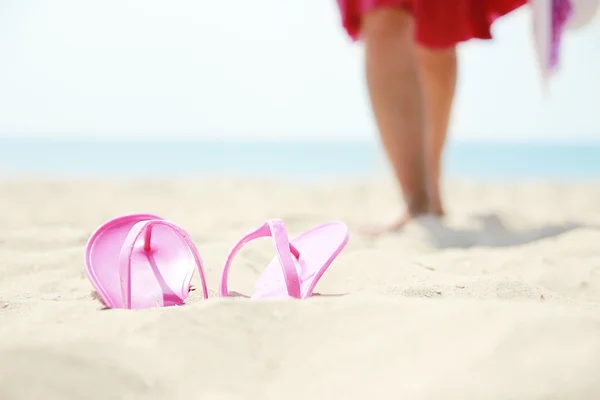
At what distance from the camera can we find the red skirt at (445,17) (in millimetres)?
1619

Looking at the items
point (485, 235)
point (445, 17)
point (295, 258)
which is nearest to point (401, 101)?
point (445, 17)

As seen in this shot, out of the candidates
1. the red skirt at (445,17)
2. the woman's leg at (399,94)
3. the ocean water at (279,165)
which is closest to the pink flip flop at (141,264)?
the woman's leg at (399,94)

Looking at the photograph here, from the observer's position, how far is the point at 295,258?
0.95 meters

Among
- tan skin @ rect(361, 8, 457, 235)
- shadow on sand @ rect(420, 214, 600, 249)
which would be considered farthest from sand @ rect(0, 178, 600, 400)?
tan skin @ rect(361, 8, 457, 235)

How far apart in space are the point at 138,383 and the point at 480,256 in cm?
84

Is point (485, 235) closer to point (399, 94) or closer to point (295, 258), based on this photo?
point (399, 94)

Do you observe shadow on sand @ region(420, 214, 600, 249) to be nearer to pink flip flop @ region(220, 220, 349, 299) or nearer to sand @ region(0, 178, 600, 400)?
sand @ region(0, 178, 600, 400)

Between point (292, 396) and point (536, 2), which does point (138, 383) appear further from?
point (536, 2)

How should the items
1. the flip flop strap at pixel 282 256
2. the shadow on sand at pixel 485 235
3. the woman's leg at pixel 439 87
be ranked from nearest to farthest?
the flip flop strap at pixel 282 256 < the shadow on sand at pixel 485 235 < the woman's leg at pixel 439 87

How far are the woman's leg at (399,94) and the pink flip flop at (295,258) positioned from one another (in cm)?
60

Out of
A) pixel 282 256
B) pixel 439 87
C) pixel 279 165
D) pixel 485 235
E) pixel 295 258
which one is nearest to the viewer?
pixel 282 256

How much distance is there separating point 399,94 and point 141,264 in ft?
2.87

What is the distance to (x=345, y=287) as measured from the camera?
0.95m

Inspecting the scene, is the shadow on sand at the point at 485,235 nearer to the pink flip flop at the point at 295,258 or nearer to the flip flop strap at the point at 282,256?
the pink flip flop at the point at 295,258
